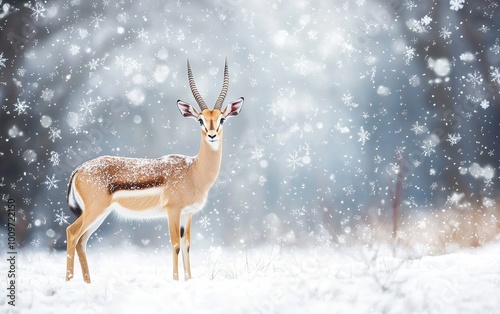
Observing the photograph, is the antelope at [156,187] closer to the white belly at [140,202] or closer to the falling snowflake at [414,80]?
the white belly at [140,202]

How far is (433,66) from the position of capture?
441cm

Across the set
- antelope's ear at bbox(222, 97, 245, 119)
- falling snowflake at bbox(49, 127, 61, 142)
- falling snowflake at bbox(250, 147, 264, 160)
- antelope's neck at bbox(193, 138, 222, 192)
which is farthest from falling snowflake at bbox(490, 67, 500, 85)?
falling snowflake at bbox(49, 127, 61, 142)

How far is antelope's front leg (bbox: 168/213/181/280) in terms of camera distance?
326 cm

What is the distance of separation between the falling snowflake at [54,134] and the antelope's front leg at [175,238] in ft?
4.15

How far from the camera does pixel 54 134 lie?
4.02 meters

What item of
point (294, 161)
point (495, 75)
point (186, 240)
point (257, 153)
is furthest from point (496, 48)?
point (186, 240)

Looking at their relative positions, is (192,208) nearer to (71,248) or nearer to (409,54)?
(71,248)

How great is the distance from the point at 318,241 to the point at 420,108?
1.45m

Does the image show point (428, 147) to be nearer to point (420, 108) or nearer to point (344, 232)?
point (420, 108)

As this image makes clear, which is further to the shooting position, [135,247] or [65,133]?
[65,133]

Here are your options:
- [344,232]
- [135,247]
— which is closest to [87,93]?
[135,247]

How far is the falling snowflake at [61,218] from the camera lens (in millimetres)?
3754

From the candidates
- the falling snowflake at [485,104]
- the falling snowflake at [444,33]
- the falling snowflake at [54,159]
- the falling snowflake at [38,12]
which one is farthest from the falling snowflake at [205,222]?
the falling snowflake at [444,33]

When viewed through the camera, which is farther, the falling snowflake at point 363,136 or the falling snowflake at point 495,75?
the falling snowflake at point 495,75
